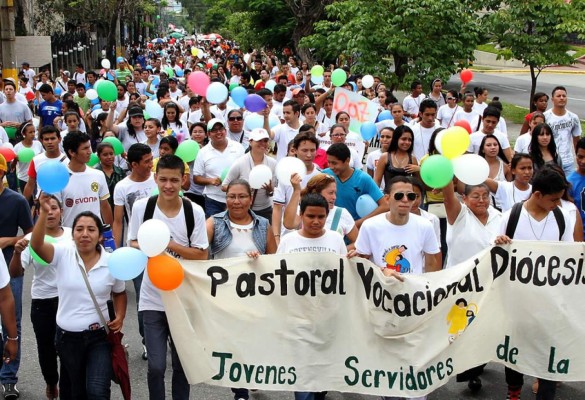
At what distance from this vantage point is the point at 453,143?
5969 mm

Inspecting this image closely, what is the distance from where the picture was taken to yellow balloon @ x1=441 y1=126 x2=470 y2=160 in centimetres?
594

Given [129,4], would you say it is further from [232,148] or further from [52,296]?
[52,296]

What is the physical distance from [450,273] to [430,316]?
0.31 m

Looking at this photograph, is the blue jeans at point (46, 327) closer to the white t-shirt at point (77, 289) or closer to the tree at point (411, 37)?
the white t-shirt at point (77, 289)

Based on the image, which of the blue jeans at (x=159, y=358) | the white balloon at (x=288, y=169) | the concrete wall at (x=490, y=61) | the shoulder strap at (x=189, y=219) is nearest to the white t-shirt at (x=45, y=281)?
the blue jeans at (x=159, y=358)

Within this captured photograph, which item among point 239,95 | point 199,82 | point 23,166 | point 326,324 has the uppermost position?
point 199,82

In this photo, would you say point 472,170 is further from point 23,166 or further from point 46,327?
point 23,166

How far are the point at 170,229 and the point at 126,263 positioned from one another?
1.74 ft

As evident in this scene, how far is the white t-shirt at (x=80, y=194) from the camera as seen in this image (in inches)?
264

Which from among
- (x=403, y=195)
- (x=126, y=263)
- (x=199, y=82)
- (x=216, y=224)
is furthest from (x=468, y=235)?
(x=199, y=82)

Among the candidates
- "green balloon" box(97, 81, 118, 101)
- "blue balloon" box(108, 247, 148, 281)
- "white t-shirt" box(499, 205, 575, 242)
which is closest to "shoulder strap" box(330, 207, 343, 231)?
"white t-shirt" box(499, 205, 575, 242)

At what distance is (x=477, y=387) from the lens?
6074 mm

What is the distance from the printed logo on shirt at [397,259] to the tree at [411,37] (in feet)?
36.3

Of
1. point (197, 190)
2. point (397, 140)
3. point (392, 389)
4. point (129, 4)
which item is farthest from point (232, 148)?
point (129, 4)
